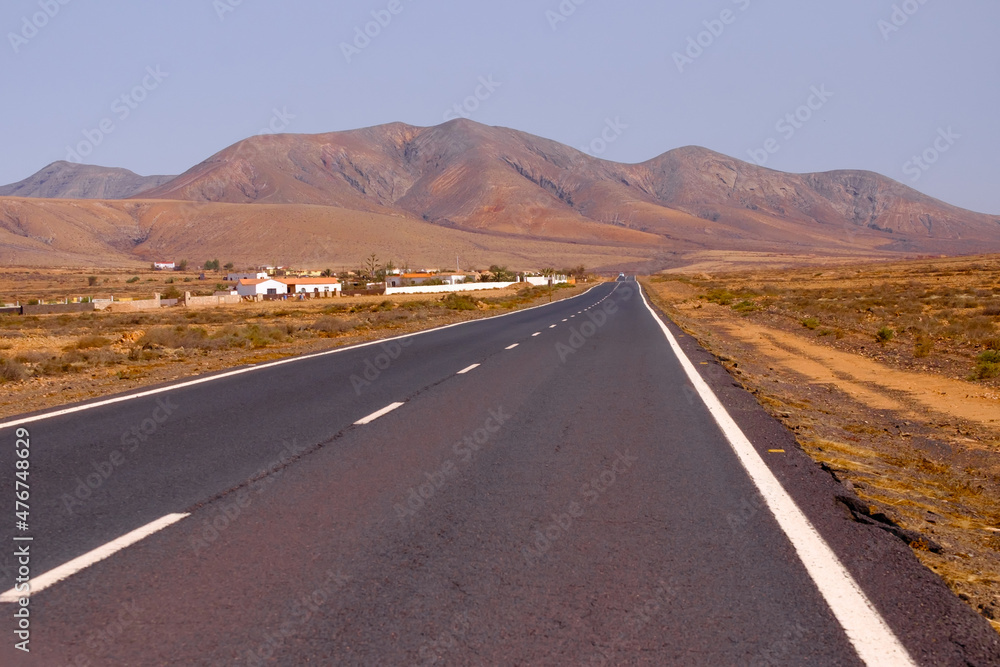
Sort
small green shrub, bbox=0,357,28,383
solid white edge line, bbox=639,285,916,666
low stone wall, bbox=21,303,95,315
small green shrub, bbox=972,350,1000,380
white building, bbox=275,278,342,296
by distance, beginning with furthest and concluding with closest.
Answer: white building, bbox=275,278,342,296 < low stone wall, bbox=21,303,95,315 < small green shrub, bbox=0,357,28,383 < small green shrub, bbox=972,350,1000,380 < solid white edge line, bbox=639,285,916,666

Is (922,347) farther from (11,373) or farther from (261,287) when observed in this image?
(261,287)

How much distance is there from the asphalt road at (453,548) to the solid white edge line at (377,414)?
170mm

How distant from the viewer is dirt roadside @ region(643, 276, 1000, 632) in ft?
18.8

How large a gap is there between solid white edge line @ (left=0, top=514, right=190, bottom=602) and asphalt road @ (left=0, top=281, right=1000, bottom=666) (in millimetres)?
91

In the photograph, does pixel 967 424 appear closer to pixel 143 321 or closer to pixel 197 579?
pixel 197 579

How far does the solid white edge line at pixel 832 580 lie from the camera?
156 inches

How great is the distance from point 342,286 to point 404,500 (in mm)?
101133

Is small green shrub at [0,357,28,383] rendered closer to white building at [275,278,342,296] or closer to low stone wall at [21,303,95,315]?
low stone wall at [21,303,95,315]

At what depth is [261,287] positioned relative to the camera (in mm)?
99188

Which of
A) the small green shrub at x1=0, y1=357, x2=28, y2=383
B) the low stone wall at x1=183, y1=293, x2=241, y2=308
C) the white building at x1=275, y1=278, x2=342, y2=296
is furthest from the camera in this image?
the white building at x1=275, y1=278, x2=342, y2=296

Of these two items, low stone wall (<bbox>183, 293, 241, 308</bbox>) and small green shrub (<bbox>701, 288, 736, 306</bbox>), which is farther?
low stone wall (<bbox>183, 293, 241, 308</bbox>)

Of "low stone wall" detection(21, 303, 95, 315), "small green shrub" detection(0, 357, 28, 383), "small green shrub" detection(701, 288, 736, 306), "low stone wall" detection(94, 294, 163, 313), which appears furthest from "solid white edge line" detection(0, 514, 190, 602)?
"low stone wall" detection(21, 303, 95, 315)

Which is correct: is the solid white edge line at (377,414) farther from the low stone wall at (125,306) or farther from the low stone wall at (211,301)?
the low stone wall at (211,301)

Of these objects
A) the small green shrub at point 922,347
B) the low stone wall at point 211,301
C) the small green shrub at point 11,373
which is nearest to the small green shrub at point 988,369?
the small green shrub at point 922,347
